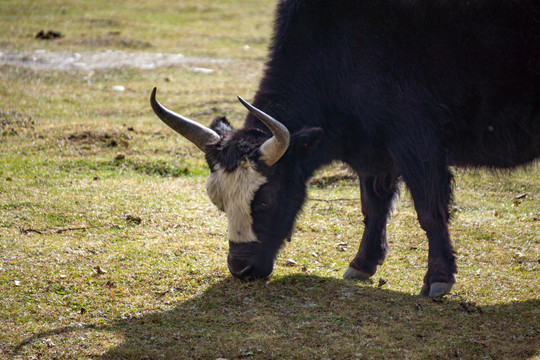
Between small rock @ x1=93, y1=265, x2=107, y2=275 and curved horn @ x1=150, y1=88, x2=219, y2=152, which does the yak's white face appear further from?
small rock @ x1=93, y1=265, x2=107, y2=275

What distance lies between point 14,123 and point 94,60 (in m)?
5.01

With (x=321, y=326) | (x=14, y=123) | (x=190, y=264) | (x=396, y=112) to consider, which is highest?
(x=396, y=112)

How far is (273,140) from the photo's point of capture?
4305mm

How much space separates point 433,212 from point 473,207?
2274mm

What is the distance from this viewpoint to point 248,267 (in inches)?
175

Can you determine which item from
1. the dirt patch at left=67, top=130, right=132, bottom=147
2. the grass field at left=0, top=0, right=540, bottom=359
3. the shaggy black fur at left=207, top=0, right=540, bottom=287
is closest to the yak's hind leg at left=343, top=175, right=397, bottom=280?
the grass field at left=0, top=0, right=540, bottom=359

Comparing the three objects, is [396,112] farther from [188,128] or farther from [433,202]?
[188,128]

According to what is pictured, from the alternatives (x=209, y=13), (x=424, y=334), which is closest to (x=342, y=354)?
(x=424, y=334)

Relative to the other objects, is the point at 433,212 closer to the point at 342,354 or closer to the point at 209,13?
the point at 342,354

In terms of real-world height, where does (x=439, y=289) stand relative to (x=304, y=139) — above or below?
below

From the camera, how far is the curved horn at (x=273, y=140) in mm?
4230

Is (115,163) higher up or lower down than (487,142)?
lower down

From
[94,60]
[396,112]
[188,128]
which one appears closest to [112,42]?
[94,60]

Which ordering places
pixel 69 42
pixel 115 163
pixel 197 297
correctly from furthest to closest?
pixel 69 42, pixel 115 163, pixel 197 297
